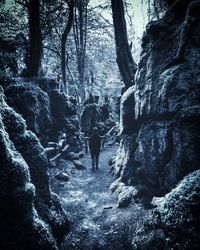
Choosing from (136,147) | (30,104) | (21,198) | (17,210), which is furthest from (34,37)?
(17,210)

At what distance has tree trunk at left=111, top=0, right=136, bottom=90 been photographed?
10.6m

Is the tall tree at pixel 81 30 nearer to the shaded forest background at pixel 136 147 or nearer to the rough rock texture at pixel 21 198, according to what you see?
the shaded forest background at pixel 136 147

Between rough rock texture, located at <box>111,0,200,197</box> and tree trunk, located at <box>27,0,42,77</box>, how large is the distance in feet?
21.7

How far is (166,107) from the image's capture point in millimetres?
6633

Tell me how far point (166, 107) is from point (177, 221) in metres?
3.49

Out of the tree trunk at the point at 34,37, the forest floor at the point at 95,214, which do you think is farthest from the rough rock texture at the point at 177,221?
the tree trunk at the point at 34,37

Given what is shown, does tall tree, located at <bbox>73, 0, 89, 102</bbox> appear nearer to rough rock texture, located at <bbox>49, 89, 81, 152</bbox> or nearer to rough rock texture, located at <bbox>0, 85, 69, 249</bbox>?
rough rock texture, located at <bbox>49, 89, 81, 152</bbox>

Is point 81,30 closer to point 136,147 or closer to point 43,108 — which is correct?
point 43,108

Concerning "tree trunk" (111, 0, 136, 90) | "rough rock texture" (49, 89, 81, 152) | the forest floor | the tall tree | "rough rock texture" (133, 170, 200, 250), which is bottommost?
the forest floor

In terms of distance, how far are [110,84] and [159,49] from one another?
40.6 metres

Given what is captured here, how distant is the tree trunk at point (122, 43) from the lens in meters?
10.6

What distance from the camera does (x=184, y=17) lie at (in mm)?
7141

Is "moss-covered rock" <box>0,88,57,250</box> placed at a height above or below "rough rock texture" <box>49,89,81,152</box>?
below

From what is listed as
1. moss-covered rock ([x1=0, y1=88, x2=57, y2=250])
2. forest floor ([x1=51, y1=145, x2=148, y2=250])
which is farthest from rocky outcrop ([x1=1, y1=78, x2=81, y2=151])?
moss-covered rock ([x1=0, y1=88, x2=57, y2=250])
